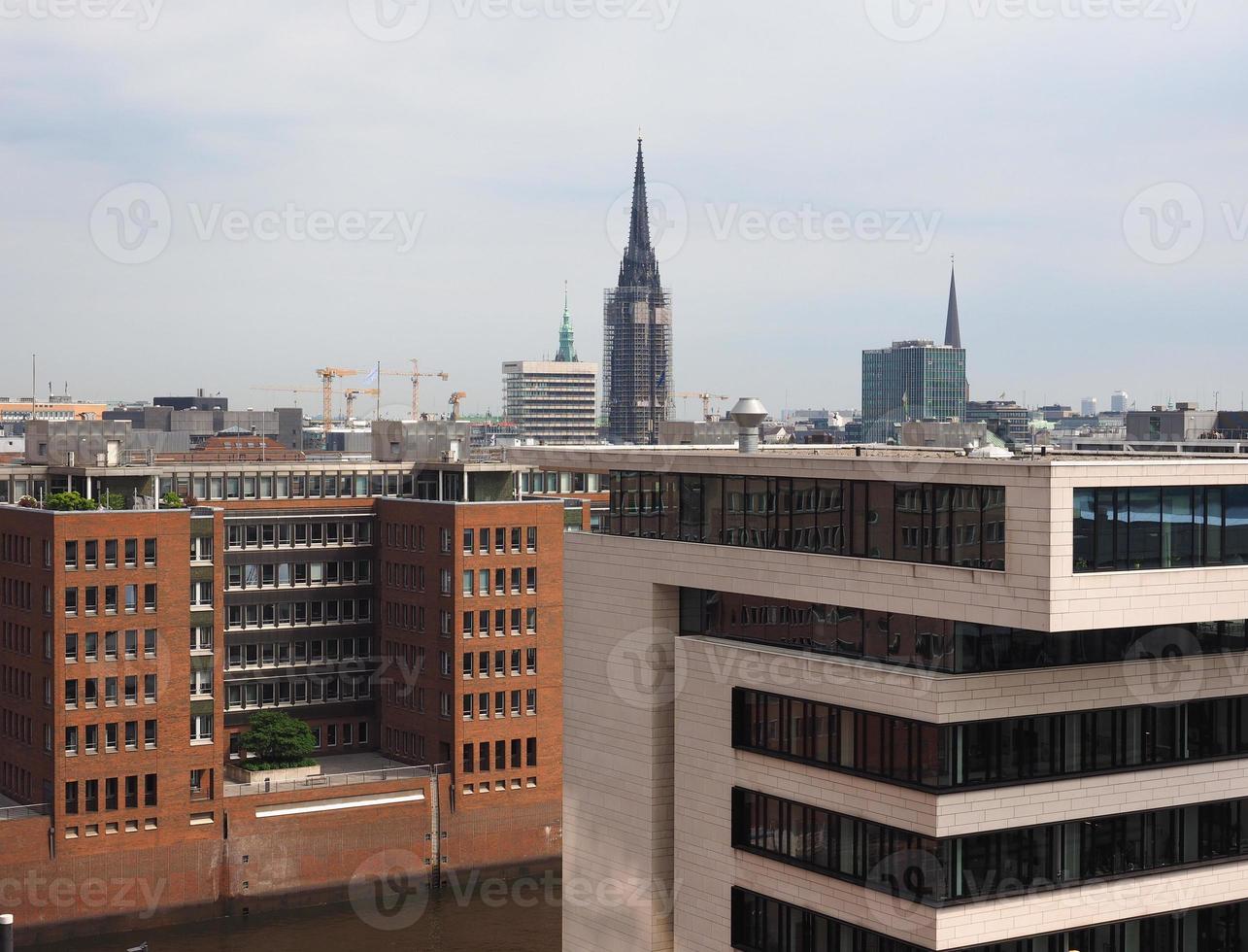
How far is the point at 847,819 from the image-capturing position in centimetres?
3638

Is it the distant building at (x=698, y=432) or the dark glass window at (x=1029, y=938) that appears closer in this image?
the dark glass window at (x=1029, y=938)

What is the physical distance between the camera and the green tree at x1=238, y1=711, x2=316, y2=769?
89.6m

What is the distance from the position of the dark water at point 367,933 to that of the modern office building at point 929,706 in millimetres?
39943

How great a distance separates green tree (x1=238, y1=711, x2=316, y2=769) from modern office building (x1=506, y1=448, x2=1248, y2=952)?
51.0 meters

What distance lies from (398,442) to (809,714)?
73.4 metres

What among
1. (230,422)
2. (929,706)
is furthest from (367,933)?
(230,422)

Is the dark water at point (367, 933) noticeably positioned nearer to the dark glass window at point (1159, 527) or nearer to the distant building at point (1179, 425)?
the dark glass window at point (1159, 527)

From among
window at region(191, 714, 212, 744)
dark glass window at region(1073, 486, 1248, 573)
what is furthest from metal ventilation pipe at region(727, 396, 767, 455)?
window at region(191, 714, 212, 744)

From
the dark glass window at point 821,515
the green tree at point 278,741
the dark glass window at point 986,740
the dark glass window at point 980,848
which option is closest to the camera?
the dark glass window at point 821,515

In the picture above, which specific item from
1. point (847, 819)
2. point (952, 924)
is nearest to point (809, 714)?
point (847, 819)

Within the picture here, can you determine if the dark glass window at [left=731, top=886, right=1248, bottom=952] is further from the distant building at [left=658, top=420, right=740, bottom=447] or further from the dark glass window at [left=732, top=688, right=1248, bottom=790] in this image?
the distant building at [left=658, top=420, right=740, bottom=447]

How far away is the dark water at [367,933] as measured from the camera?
258 feet

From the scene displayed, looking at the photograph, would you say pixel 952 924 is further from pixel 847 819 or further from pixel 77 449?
pixel 77 449

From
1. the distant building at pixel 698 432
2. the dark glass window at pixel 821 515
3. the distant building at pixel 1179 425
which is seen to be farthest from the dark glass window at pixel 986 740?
the distant building at pixel 1179 425
